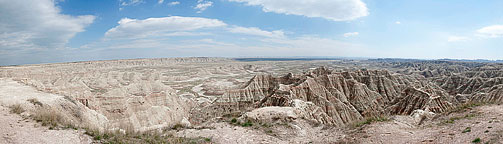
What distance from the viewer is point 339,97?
33.8m

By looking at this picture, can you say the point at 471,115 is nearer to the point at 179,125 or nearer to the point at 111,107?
the point at 179,125

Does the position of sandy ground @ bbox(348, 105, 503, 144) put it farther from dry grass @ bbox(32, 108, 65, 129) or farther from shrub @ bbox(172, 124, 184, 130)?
dry grass @ bbox(32, 108, 65, 129)

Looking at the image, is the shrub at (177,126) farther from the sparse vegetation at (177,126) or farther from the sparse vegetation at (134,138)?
the sparse vegetation at (134,138)

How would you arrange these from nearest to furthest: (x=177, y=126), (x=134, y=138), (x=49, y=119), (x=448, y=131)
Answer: (x=448, y=131) → (x=134, y=138) → (x=49, y=119) → (x=177, y=126)

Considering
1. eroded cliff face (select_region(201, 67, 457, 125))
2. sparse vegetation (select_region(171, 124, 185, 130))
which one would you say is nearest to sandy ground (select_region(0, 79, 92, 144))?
sparse vegetation (select_region(171, 124, 185, 130))

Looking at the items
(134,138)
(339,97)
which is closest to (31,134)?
(134,138)

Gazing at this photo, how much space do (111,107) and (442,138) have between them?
104 ft

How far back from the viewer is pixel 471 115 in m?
10.3

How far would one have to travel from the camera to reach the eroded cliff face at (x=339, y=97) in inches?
1001

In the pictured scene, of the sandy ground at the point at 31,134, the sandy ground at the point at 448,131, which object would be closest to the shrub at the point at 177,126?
the sandy ground at the point at 31,134

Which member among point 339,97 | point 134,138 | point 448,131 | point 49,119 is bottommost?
point 339,97

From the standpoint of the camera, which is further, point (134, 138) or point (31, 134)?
point (134, 138)

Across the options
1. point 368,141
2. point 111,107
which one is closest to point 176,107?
point 111,107

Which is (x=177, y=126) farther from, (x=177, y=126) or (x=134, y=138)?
(x=134, y=138)
